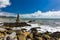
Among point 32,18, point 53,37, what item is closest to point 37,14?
point 32,18

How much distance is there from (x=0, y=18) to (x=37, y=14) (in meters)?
1.06

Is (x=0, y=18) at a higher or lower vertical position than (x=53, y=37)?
higher

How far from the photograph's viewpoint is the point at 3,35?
12.5ft

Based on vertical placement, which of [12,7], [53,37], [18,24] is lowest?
[53,37]

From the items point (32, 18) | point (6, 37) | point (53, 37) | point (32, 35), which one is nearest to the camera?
point (6, 37)

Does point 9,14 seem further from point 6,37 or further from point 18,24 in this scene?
point 6,37

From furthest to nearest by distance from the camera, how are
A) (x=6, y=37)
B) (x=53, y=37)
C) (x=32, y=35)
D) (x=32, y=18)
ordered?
(x=32, y=18)
(x=53, y=37)
(x=32, y=35)
(x=6, y=37)

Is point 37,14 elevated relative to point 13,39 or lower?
elevated

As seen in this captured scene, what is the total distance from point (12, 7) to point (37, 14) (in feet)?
2.45

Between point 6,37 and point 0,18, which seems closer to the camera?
point 6,37

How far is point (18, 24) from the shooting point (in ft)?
16.3

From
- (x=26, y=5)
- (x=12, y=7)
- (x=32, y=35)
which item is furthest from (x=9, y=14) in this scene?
(x=32, y=35)

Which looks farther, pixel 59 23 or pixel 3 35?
pixel 59 23

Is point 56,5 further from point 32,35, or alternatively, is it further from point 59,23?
point 32,35
